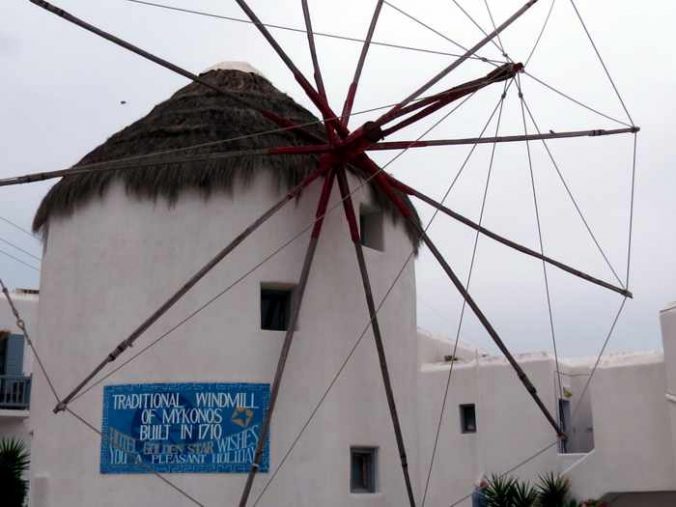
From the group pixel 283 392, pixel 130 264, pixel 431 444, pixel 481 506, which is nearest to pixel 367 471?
pixel 283 392

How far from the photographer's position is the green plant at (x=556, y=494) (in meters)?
23.7

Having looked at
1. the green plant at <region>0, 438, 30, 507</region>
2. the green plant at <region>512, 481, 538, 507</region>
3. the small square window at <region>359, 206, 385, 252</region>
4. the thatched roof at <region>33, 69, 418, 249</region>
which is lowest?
the green plant at <region>512, 481, 538, 507</region>

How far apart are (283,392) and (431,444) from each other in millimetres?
14063

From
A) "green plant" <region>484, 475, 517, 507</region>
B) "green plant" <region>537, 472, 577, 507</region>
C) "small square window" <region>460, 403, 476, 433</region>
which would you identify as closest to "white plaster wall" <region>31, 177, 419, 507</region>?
"green plant" <region>484, 475, 517, 507</region>

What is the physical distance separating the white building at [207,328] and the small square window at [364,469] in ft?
0.07

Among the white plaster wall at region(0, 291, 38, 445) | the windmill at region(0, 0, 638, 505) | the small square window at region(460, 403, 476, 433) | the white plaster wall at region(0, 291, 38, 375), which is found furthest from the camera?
the small square window at region(460, 403, 476, 433)

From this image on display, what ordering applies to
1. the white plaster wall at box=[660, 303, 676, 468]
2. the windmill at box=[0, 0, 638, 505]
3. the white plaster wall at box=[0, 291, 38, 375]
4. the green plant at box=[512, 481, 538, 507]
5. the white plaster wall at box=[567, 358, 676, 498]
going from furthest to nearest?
1. the white plaster wall at box=[0, 291, 38, 375]
2. the white plaster wall at box=[567, 358, 676, 498]
3. the green plant at box=[512, 481, 538, 507]
4. the white plaster wall at box=[660, 303, 676, 468]
5. the windmill at box=[0, 0, 638, 505]

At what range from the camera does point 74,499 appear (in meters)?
15.0

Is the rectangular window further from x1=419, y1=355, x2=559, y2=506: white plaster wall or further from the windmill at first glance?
the windmill

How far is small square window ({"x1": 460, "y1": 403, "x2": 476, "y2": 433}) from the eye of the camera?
90.8ft

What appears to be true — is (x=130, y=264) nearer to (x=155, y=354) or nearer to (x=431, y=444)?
(x=155, y=354)

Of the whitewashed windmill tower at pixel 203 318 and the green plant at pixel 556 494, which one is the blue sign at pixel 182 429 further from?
the green plant at pixel 556 494

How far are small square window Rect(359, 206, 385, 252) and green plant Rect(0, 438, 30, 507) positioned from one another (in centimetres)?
802

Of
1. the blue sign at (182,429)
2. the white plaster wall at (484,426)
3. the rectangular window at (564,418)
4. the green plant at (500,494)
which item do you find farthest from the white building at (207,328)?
the rectangular window at (564,418)
